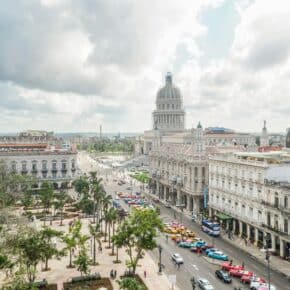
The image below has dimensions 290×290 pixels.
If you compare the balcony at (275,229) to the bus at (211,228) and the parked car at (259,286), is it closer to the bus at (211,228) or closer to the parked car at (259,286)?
the bus at (211,228)

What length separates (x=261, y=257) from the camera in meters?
74.6

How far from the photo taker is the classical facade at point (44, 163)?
153 meters

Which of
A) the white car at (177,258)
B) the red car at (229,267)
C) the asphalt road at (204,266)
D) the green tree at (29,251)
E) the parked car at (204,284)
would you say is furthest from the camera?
the white car at (177,258)

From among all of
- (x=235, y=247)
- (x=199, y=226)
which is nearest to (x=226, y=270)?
(x=235, y=247)

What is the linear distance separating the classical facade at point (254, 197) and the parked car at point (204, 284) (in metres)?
18.9

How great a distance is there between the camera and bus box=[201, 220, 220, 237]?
293ft

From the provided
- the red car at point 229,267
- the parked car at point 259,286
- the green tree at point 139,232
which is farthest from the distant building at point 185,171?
the parked car at point 259,286

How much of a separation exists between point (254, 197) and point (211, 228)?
45.4ft

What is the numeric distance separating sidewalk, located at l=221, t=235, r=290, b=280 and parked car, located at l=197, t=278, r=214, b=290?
13.5 m

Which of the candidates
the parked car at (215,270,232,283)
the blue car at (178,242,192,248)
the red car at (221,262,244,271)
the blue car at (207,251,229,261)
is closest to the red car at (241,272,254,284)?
the parked car at (215,270,232,283)

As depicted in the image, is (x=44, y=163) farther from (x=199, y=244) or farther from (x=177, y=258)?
(x=177, y=258)

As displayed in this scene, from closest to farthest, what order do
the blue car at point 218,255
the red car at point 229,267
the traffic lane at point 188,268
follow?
the traffic lane at point 188,268 < the red car at point 229,267 < the blue car at point 218,255

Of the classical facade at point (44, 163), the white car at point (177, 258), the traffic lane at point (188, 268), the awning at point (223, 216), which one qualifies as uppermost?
the classical facade at point (44, 163)

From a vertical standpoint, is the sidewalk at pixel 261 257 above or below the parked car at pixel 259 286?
below
